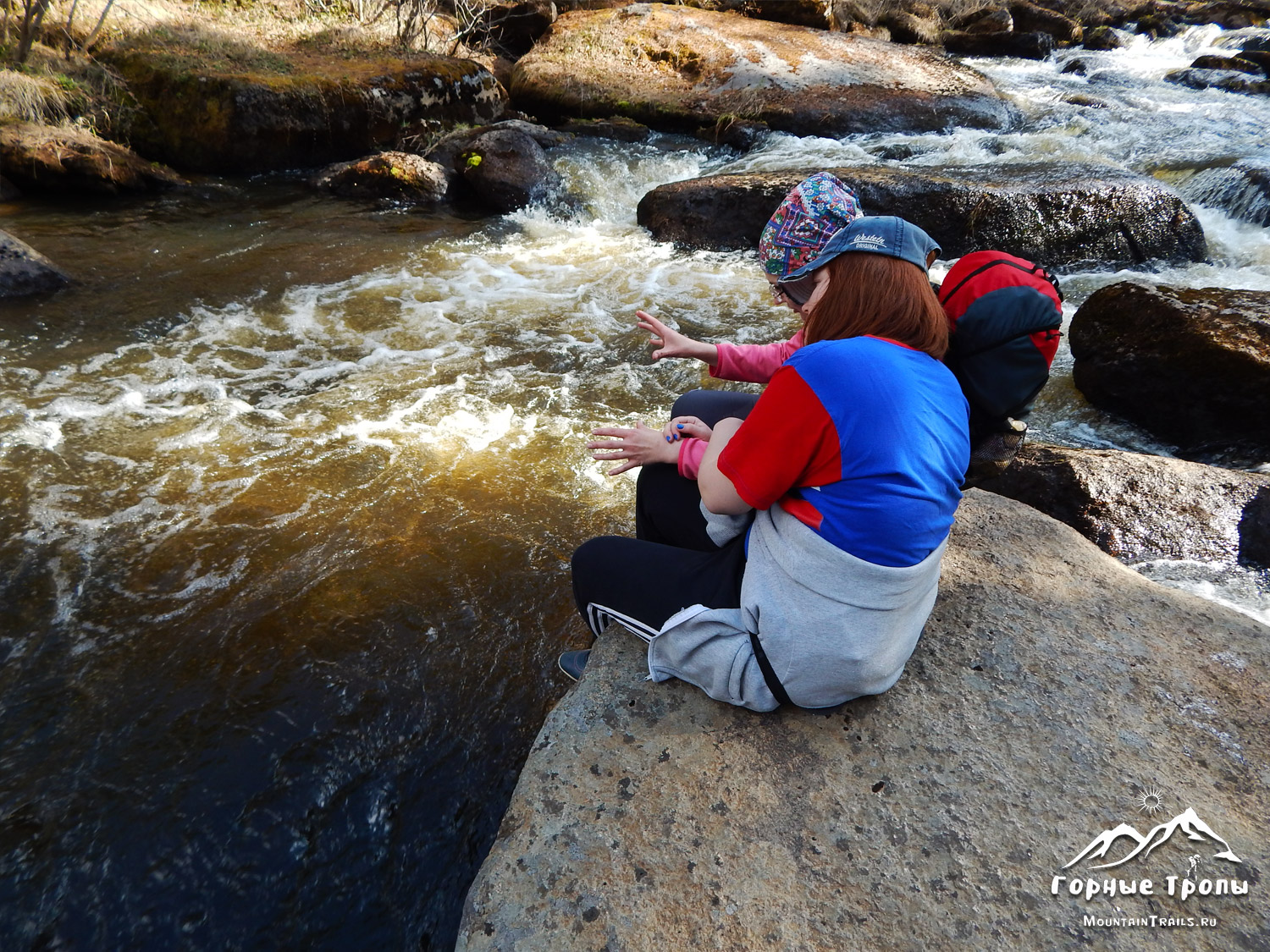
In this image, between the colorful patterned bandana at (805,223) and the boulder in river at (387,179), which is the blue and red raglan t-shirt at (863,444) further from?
the boulder in river at (387,179)

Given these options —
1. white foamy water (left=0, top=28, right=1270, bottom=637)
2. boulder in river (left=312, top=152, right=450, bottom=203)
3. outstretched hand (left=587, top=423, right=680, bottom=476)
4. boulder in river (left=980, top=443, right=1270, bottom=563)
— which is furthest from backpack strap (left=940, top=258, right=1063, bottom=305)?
boulder in river (left=312, top=152, right=450, bottom=203)

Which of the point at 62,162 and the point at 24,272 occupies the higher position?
the point at 62,162

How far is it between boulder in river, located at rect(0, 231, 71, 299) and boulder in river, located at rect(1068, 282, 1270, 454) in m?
8.40

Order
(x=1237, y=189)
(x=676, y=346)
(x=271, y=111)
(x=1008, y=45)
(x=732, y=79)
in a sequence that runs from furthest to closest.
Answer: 1. (x=1008, y=45)
2. (x=732, y=79)
3. (x=271, y=111)
4. (x=1237, y=189)
5. (x=676, y=346)

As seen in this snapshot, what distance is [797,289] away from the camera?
2.41 meters

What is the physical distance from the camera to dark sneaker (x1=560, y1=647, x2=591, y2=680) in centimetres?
255

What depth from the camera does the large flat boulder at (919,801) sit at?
1.56 metres

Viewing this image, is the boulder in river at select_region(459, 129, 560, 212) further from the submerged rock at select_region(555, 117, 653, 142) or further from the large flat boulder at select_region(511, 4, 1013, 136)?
the large flat boulder at select_region(511, 4, 1013, 136)

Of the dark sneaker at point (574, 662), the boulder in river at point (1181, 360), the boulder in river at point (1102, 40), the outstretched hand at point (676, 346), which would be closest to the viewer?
the dark sneaker at point (574, 662)

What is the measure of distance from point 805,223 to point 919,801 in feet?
6.05

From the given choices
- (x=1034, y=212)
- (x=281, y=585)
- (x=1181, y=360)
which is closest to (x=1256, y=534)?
→ (x=1181, y=360)

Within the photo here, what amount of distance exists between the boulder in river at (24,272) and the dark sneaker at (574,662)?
619cm

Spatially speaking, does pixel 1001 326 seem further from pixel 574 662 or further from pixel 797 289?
pixel 574 662

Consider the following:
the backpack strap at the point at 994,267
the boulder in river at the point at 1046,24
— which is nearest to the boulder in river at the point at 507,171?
the backpack strap at the point at 994,267
